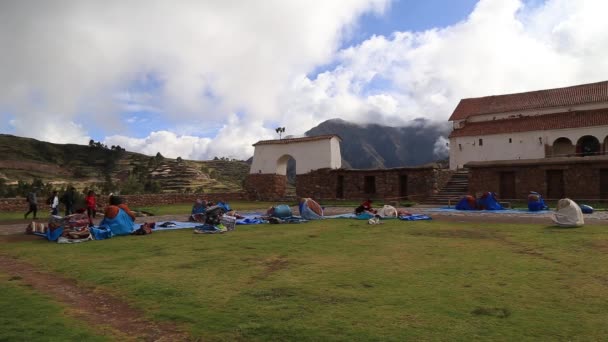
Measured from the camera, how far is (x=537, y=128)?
29.6m

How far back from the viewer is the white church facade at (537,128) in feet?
93.4

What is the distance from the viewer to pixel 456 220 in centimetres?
1383

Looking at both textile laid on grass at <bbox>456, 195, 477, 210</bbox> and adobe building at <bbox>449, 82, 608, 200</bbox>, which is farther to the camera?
adobe building at <bbox>449, 82, 608, 200</bbox>

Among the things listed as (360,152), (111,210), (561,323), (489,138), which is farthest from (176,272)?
(360,152)

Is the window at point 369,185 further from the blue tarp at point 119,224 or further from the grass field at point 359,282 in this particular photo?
the blue tarp at point 119,224

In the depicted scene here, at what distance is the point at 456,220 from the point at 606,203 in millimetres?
9434

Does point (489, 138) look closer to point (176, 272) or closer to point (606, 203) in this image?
point (606, 203)

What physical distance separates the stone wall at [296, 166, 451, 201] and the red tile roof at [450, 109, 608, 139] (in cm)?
812

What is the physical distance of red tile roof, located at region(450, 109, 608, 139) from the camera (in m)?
28.2

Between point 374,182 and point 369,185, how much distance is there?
43 cm

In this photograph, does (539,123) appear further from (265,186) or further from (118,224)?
(118,224)

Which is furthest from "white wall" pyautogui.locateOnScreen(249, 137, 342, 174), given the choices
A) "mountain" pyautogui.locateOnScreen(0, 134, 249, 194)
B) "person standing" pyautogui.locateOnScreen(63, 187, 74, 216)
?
"person standing" pyautogui.locateOnScreen(63, 187, 74, 216)

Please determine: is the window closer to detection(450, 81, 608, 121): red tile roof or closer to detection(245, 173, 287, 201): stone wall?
detection(245, 173, 287, 201): stone wall

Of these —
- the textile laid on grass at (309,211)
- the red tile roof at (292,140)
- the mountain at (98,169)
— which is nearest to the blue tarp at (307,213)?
the textile laid on grass at (309,211)
